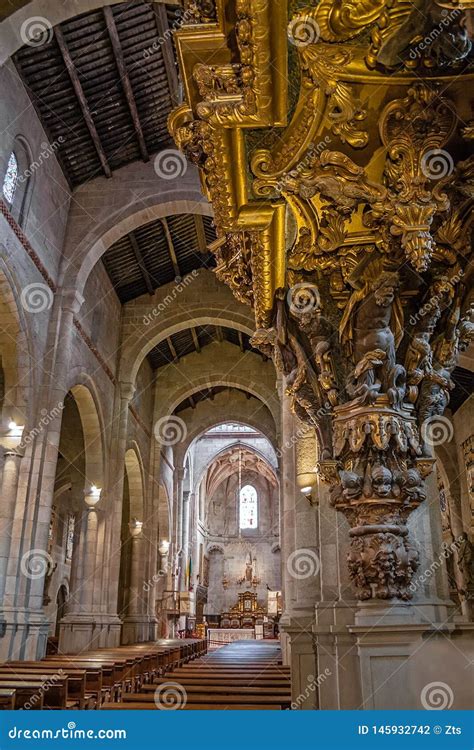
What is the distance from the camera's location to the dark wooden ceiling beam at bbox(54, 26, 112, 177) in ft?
33.1

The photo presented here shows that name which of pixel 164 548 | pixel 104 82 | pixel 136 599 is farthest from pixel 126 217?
pixel 164 548

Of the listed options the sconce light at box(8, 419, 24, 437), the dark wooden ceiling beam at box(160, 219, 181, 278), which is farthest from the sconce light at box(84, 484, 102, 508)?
the dark wooden ceiling beam at box(160, 219, 181, 278)

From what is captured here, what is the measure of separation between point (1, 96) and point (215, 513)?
33921 mm

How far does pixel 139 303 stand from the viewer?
18.0 m

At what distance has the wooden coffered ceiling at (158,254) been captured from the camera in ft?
52.0

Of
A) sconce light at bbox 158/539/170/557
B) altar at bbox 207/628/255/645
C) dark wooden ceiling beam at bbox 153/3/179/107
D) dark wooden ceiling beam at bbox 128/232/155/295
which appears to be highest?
dark wooden ceiling beam at bbox 153/3/179/107

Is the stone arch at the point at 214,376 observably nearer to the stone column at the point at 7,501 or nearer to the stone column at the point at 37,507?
the stone column at the point at 37,507

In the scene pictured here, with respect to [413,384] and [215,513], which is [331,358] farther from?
[215,513]

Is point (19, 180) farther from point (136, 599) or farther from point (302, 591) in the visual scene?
point (136, 599)

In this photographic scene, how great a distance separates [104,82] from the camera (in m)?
11.2

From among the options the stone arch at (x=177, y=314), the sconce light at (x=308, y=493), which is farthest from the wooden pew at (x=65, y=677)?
the stone arch at (x=177, y=314)

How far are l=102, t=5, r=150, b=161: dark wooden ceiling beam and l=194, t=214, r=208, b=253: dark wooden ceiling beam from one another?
9.39 feet

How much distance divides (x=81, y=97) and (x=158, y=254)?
20.2 feet

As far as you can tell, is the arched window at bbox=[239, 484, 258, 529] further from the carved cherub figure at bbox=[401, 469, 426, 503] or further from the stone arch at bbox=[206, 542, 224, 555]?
the carved cherub figure at bbox=[401, 469, 426, 503]
